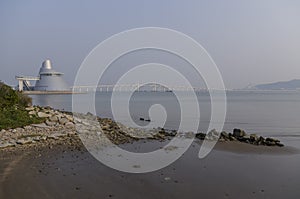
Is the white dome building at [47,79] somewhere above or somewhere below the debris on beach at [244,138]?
above

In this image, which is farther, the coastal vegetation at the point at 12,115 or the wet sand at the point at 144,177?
the coastal vegetation at the point at 12,115

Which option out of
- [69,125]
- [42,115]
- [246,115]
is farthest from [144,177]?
[246,115]

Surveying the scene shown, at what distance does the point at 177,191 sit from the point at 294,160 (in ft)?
20.2

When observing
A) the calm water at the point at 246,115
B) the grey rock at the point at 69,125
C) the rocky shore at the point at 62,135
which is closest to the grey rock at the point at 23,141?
the rocky shore at the point at 62,135

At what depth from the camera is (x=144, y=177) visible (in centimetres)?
830

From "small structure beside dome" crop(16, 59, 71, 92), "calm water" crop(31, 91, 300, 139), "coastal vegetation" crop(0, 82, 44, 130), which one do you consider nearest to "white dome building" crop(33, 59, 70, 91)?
"small structure beside dome" crop(16, 59, 71, 92)

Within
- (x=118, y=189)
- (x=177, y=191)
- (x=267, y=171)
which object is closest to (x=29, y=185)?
(x=118, y=189)

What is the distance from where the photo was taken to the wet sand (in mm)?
7105

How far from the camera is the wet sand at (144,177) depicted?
280 inches

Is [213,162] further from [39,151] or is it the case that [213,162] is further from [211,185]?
[39,151]

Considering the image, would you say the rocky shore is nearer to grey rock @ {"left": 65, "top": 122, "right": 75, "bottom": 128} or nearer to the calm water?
grey rock @ {"left": 65, "top": 122, "right": 75, "bottom": 128}

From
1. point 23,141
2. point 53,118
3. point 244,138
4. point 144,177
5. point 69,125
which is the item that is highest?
point 53,118

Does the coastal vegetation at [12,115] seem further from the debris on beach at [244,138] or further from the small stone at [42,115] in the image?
the debris on beach at [244,138]

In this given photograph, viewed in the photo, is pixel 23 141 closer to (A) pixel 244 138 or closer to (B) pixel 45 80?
(A) pixel 244 138
